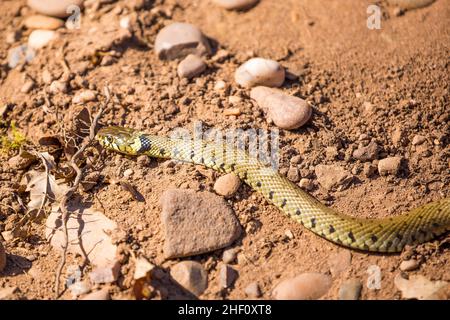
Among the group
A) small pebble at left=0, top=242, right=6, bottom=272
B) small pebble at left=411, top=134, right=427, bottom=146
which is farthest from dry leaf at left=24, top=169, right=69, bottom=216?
small pebble at left=411, top=134, right=427, bottom=146

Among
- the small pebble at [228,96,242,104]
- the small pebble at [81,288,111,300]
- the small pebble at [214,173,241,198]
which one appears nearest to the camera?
the small pebble at [81,288,111,300]

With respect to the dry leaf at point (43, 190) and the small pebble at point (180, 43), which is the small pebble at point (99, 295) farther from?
the small pebble at point (180, 43)

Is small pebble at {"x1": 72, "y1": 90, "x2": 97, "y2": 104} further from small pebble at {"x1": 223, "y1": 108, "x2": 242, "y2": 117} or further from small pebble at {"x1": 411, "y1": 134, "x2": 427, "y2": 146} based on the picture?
small pebble at {"x1": 411, "y1": 134, "x2": 427, "y2": 146}

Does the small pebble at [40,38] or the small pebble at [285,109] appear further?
the small pebble at [40,38]

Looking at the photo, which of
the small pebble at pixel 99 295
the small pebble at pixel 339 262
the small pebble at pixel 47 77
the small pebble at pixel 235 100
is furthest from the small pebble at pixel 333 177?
the small pebble at pixel 47 77

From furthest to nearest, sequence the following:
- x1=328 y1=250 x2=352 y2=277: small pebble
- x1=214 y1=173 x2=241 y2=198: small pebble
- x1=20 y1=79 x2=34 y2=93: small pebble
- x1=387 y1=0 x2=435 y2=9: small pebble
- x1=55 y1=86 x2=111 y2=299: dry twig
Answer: x1=387 y1=0 x2=435 y2=9: small pebble < x1=20 y1=79 x2=34 y2=93: small pebble < x1=214 y1=173 x2=241 y2=198: small pebble < x1=328 y1=250 x2=352 y2=277: small pebble < x1=55 y1=86 x2=111 y2=299: dry twig

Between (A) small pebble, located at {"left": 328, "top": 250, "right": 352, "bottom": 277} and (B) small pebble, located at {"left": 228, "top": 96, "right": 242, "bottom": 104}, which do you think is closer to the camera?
(A) small pebble, located at {"left": 328, "top": 250, "right": 352, "bottom": 277}

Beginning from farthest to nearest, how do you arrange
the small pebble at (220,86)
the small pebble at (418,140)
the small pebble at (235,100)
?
the small pebble at (220,86) < the small pebble at (235,100) < the small pebble at (418,140)

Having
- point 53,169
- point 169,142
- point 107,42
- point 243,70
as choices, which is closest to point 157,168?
point 169,142

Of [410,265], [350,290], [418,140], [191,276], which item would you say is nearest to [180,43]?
[418,140]
